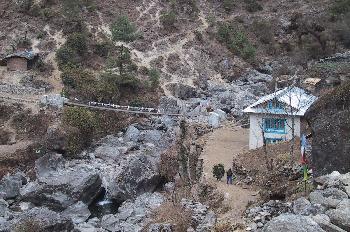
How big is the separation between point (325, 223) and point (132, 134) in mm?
24626

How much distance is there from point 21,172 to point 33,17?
21.4 meters

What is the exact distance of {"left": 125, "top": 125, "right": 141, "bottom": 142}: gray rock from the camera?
3378cm

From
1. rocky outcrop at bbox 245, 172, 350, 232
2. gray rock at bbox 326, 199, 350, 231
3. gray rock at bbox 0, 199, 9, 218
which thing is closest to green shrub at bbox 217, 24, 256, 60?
gray rock at bbox 0, 199, 9, 218

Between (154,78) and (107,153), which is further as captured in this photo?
(154,78)

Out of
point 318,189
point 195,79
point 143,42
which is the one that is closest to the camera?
point 318,189

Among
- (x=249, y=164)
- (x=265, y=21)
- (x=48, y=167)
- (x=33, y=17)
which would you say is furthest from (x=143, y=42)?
(x=249, y=164)

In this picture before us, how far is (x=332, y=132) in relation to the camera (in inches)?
602

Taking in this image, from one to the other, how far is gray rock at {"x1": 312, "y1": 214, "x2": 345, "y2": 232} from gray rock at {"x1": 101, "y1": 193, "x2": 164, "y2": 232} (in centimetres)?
1089

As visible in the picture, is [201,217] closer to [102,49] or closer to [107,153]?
[107,153]

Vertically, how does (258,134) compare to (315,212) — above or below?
below

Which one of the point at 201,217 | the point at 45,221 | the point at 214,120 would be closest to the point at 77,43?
the point at 214,120

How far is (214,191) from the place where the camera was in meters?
20.4

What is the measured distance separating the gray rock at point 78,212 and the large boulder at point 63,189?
290 mm

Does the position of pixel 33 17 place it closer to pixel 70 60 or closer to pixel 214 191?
pixel 70 60
